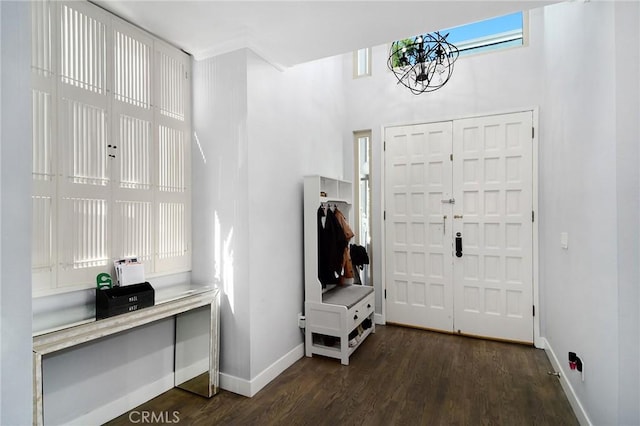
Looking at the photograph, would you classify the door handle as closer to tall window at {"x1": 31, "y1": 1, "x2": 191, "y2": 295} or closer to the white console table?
the white console table

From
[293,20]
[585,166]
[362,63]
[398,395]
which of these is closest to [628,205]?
[585,166]

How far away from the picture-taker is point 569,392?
2.38 m

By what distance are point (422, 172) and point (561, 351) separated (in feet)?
7.20

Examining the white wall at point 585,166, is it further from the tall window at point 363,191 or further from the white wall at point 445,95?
the tall window at point 363,191

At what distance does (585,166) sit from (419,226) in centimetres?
195

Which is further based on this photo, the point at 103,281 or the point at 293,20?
the point at 293,20

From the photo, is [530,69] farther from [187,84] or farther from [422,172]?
[187,84]

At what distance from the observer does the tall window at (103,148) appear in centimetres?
187

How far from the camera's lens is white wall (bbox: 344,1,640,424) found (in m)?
1.59

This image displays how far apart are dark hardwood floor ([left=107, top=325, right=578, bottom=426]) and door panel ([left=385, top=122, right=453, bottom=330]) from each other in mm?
679

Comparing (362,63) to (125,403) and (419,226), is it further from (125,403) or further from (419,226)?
(125,403)

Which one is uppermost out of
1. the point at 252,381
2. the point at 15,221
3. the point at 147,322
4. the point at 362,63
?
the point at 362,63

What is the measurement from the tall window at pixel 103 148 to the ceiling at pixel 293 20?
240 mm

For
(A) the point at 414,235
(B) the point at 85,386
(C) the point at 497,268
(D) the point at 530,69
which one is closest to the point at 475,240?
(C) the point at 497,268
